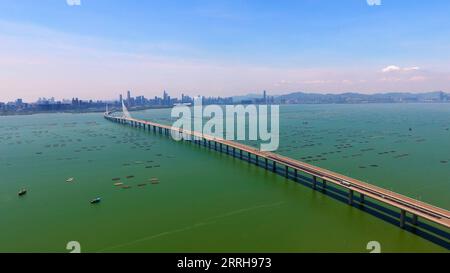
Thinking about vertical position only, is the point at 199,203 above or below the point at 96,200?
below

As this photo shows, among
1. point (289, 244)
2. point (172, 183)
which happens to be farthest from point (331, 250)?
point (172, 183)

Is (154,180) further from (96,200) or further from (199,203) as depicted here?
(199,203)

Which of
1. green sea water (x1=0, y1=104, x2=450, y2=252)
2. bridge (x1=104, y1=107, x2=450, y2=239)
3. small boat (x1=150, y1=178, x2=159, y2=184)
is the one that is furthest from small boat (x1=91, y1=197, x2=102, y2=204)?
bridge (x1=104, y1=107, x2=450, y2=239)

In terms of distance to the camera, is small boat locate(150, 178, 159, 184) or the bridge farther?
small boat locate(150, 178, 159, 184)

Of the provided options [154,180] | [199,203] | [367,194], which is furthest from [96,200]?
[367,194]

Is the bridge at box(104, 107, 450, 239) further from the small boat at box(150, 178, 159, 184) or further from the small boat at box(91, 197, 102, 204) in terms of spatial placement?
the small boat at box(91, 197, 102, 204)

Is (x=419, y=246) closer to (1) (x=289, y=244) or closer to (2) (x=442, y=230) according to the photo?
(2) (x=442, y=230)

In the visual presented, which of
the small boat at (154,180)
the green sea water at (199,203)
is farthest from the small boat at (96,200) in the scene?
the small boat at (154,180)
